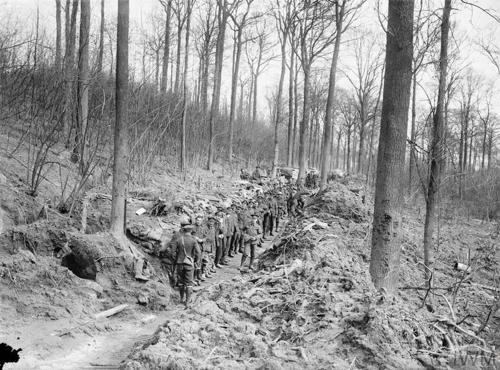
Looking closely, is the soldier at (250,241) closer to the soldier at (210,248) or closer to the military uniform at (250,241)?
the military uniform at (250,241)

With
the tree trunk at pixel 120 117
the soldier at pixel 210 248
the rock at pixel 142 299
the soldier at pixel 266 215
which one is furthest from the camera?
the soldier at pixel 266 215

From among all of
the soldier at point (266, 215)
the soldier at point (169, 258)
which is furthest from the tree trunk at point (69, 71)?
the soldier at point (266, 215)

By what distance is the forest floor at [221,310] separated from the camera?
161 inches

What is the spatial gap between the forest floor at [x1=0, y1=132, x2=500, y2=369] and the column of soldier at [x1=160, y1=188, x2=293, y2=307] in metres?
0.41

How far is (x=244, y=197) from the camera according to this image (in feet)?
53.8

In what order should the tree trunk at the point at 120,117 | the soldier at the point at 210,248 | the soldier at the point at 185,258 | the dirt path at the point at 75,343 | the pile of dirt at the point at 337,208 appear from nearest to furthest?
1. the dirt path at the point at 75,343
2. the soldier at the point at 185,258
3. the tree trunk at the point at 120,117
4. the soldier at the point at 210,248
5. the pile of dirt at the point at 337,208

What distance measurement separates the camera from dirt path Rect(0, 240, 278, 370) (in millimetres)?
4984

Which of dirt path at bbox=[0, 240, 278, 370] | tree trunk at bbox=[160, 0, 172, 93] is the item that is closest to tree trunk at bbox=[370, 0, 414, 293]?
dirt path at bbox=[0, 240, 278, 370]

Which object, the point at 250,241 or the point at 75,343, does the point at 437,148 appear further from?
the point at 75,343

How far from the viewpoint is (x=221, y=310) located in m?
5.14

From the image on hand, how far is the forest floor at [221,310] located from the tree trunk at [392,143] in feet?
1.43

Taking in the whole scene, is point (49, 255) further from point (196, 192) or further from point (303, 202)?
point (303, 202)

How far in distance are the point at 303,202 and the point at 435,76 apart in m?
8.41

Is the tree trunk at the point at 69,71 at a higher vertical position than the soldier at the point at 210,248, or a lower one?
higher
